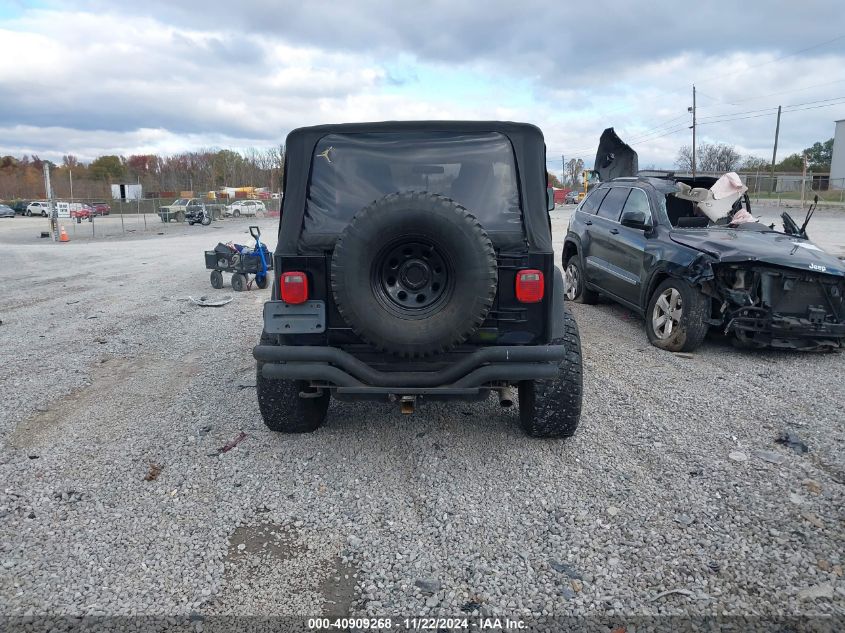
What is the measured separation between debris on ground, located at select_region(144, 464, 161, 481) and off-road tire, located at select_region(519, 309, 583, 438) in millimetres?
2333

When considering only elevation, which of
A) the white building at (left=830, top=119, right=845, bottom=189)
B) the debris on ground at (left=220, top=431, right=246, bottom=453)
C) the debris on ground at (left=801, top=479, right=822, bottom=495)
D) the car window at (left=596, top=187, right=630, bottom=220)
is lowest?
the debris on ground at (left=801, top=479, right=822, bottom=495)

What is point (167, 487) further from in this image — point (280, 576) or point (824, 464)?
point (824, 464)

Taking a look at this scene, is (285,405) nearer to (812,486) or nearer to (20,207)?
(812,486)

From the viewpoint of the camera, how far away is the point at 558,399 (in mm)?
3938

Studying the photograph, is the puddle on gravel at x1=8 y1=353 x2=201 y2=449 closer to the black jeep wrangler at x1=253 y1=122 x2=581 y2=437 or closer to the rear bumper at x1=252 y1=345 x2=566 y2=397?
the black jeep wrangler at x1=253 y1=122 x2=581 y2=437

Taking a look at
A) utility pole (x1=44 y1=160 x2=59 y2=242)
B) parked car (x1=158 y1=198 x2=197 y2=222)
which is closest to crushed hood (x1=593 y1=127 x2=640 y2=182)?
utility pole (x1=44 y1=160 x2=59 y2=242)

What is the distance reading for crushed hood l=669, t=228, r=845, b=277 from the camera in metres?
5.82

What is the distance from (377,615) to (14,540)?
191cm

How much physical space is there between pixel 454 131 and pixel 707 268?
3.32 meters

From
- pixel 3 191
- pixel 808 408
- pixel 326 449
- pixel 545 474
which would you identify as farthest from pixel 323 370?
pixel 3 191

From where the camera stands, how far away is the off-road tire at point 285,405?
13.4 feet

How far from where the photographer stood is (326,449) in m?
4.09

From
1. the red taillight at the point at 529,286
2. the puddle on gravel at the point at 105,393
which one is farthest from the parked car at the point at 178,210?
the red taillight at the point at 529,286

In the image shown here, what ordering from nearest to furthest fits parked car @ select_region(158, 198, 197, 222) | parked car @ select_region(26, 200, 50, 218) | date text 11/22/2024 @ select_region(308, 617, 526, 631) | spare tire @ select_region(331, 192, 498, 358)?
date text 11/22/2024 @ select_region(308, 617, 526, 631), spare tire @ select_region(331, 192, 498, 358), parked car @ select_region(158, 198, 197, 222), parked car @ select_region(26, 200, 50, 218)
